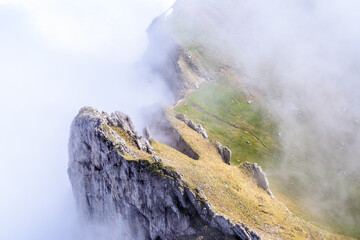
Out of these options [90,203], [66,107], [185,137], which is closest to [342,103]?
[185,137]

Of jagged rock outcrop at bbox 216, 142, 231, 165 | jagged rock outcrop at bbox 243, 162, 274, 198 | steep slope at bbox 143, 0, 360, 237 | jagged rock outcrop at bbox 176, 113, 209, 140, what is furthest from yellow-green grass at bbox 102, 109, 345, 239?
jagged rock outcrop at bbox 176, 113, 209, 140

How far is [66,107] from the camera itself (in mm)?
192250

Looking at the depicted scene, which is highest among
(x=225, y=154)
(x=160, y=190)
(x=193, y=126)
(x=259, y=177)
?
(x=193, y=126)

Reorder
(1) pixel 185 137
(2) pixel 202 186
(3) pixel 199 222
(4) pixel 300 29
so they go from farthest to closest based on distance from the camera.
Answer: (4) pixel 300 29 < (1) pixel 185 137 < (2) pixel 202 186 < (3) pixel 199 222

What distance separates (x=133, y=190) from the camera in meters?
48.3

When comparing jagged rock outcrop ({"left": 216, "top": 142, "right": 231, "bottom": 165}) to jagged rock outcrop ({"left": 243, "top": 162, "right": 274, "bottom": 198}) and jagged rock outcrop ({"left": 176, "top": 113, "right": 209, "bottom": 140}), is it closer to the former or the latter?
jagged rock outcrop ({"left": 243, "top": 162, "right": 274, "bottom": 198})

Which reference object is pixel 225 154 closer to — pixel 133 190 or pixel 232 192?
pixel 232 192

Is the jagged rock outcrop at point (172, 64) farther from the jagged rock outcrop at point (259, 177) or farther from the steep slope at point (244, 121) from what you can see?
the jagged rock outcrop at point (259, 177)

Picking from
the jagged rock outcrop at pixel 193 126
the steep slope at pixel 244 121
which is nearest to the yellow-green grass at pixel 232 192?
the steep slope at pixel 244 121

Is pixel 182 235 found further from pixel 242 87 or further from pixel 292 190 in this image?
pixel 242 87

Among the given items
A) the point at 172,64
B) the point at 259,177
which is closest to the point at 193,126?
the point at 259,177

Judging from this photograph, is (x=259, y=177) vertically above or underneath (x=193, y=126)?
underneath

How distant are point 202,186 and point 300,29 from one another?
149 m

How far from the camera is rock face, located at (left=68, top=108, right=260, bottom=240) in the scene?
4256 cm
